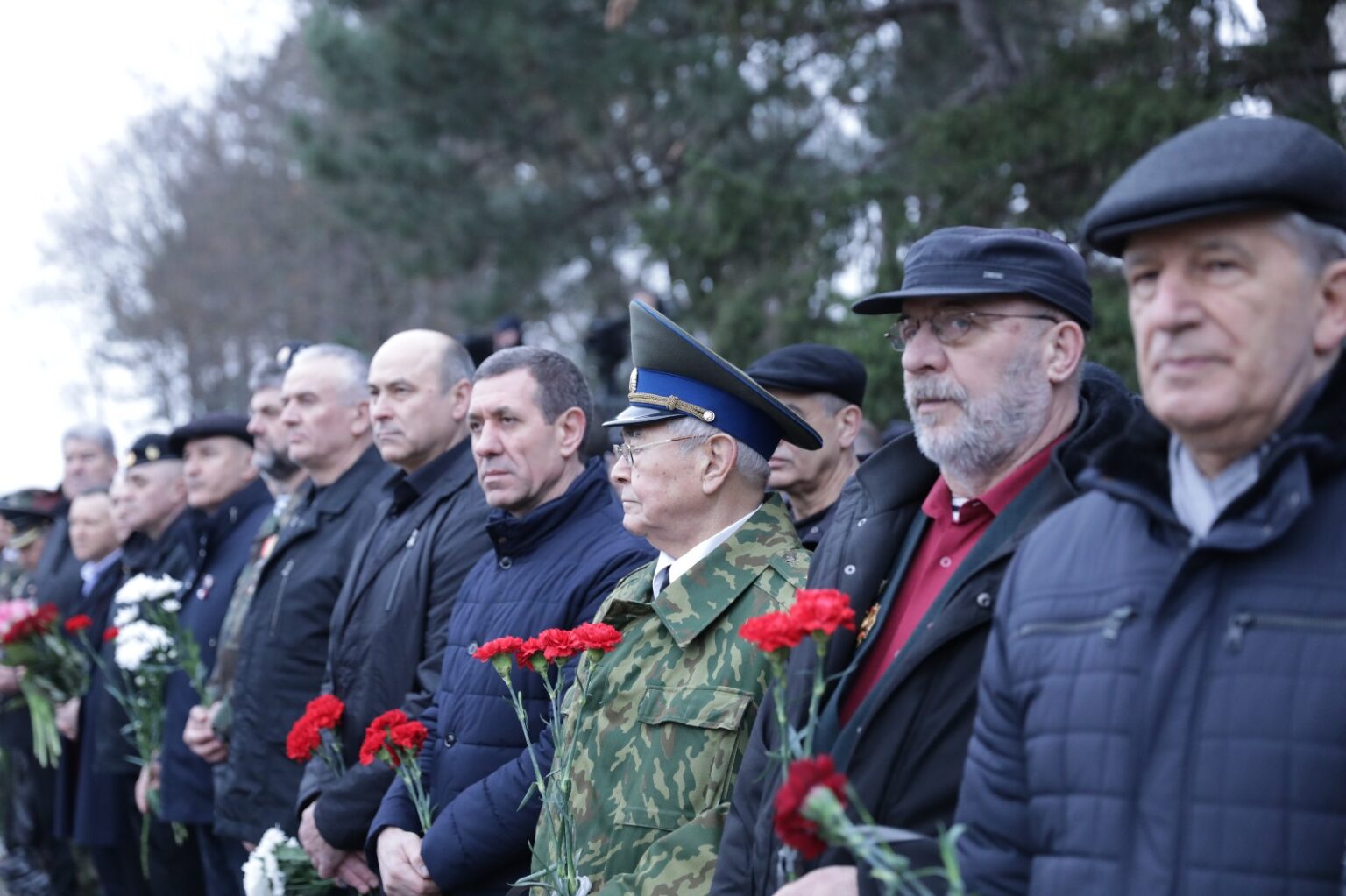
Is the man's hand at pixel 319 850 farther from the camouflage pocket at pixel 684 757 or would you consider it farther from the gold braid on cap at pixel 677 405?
the gold braid on cap at pixel 677 405

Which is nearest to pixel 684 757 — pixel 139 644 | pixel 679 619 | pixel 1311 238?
pixel 679 619

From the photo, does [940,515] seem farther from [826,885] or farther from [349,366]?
[349,366]

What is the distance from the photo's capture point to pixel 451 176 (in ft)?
49.8

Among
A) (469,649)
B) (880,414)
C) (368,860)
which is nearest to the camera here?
(469,649)

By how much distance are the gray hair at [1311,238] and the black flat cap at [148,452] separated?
7.00m

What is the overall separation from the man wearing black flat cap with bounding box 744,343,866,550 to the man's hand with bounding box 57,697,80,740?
5.01 m

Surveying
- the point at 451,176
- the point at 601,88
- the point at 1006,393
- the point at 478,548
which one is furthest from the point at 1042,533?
the point at 451,176

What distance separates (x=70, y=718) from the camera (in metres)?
8.31

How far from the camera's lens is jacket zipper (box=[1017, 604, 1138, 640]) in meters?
2.15

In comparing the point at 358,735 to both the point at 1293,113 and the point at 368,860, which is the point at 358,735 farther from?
the point at 1293,113

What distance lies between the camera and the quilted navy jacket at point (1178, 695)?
196 centimetres

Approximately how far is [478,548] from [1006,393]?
249 cm

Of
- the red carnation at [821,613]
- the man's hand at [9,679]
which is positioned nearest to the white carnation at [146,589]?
the man's hand at [9,679]

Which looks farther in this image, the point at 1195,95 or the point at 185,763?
the point at 1195,95
